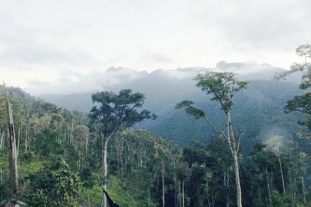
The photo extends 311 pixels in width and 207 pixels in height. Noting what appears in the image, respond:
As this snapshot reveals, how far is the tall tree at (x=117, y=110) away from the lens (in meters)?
36.4

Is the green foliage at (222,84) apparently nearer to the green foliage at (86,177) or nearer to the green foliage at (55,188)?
the green foliage at (55,188)

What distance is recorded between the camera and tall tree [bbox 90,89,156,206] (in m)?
36.4

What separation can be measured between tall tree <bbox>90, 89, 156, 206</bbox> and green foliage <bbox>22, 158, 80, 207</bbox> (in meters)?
14.4

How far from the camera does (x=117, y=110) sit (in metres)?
37.3

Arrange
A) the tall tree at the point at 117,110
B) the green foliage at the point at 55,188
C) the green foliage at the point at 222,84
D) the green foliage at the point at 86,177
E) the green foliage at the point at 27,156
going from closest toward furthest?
the green foliage at the point at 55,188, the green foliage at the point at 222,84, the green foliage at the point at 86,177, the tall tree at the point at 117,110, the green foliage at the point at 27,156

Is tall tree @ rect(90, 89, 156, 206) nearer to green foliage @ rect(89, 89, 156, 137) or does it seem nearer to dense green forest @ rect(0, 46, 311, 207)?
green foliage @ rect(89, 89, 156, 137)

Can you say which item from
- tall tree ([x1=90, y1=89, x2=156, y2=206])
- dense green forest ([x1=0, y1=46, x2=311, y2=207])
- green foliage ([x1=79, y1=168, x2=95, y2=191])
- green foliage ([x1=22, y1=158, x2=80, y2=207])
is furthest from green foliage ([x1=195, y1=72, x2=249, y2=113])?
green foliage ([x1=79, y1=168, x2=95, y2=191])

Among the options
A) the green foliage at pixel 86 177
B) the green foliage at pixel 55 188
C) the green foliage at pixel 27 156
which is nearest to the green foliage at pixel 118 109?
the green foliage at pixel 86 177

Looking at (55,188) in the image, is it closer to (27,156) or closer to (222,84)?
(222,84)

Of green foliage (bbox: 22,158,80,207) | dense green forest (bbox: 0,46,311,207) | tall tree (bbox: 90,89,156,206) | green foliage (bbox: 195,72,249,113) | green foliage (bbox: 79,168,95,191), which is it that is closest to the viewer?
green foliage (bbox: 22,158,80,207)

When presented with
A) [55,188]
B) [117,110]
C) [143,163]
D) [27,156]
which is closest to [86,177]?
[117,110]

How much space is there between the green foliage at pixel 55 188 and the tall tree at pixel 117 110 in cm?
1438

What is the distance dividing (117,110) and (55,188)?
17.5m

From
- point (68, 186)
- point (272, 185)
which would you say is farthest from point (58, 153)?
point (272, 185)
